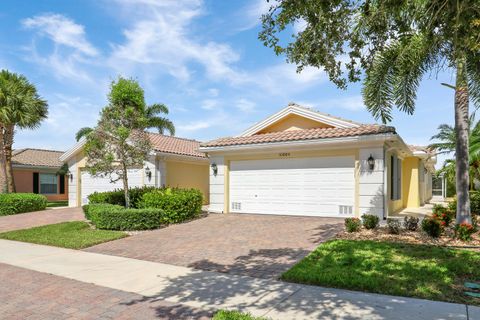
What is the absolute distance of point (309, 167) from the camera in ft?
47.2

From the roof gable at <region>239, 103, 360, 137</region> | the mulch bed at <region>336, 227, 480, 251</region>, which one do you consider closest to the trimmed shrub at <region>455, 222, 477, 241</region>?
the mulch bed at <region>336, 227, 480, 251</region>

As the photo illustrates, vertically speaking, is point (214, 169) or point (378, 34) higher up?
point (378, 34)

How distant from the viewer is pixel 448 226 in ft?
34.8

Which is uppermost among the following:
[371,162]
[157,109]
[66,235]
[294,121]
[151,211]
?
[157,109]

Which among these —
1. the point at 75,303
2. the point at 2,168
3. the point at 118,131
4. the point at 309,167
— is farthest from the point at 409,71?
the point at 2,168

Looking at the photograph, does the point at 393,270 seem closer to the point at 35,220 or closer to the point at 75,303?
the point at 75,303

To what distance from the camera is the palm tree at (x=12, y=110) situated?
2092 cm

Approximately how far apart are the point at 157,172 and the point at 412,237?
12.8 m

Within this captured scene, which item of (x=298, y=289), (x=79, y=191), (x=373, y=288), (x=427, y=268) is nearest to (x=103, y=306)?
(x=298, y=289)

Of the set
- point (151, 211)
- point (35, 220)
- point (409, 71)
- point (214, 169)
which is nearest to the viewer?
point (409, 71)

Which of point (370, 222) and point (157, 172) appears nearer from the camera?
point (370, 222)

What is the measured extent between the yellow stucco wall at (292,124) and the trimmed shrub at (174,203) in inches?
213

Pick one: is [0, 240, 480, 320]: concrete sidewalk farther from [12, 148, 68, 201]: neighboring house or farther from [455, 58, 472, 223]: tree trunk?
[12, 148, 68, 201]: neighboring house

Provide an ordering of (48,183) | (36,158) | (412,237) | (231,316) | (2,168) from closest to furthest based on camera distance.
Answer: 1. (231,316)
2. (412,237)
3. (2,168)
4. (48,183)
5. (36,158)
